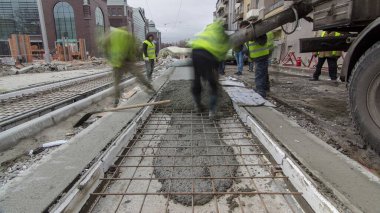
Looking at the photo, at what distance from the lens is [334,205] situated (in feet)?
5.72

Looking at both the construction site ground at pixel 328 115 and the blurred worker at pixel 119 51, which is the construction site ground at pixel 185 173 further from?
the blurred worker at pixel 119 51

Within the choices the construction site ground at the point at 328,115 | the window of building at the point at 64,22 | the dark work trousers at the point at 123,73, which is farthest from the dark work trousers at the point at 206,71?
the window of building at the point at 64,22

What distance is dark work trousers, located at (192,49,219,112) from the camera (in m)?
4.11

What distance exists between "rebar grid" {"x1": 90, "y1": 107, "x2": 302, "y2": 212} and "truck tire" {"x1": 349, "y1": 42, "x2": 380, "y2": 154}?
0.95 m

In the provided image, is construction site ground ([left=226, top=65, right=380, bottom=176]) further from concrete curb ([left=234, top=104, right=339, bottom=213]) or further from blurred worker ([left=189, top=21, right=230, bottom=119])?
blurred worker ([left=189, top=21, right=230, bottom=119])

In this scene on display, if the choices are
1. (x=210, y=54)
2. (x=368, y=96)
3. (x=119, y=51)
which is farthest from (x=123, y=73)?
(x=368, y=96)

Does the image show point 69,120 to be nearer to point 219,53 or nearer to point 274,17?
point 219,53

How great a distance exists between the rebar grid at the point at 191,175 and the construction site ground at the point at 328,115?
965mm

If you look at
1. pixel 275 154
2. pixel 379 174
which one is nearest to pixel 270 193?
pixel 275 154

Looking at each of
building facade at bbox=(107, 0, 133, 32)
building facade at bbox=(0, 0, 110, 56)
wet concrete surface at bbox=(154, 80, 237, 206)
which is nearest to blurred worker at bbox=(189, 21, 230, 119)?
wet concrete surface at bbox=(154, 80, 237, 206)

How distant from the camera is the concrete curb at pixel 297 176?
67.9 inches

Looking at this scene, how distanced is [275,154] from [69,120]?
11.3ft

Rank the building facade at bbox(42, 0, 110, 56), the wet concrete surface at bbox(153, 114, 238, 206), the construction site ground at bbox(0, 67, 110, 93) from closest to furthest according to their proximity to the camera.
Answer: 1. the wet concrete surface at bbox(153, 114, 238, 206)
2. the construction site ground at bbox(0, 67, 110, 93)
3. the building facade at bbox(42, 0, 110, 56)

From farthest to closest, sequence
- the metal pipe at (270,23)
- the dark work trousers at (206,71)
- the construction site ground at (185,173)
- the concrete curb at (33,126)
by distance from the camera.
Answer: the dark work trousers at (206,71), the metal pipe at (270,23), the concrete curb at (33,126), the construction site ground at (185,173)
